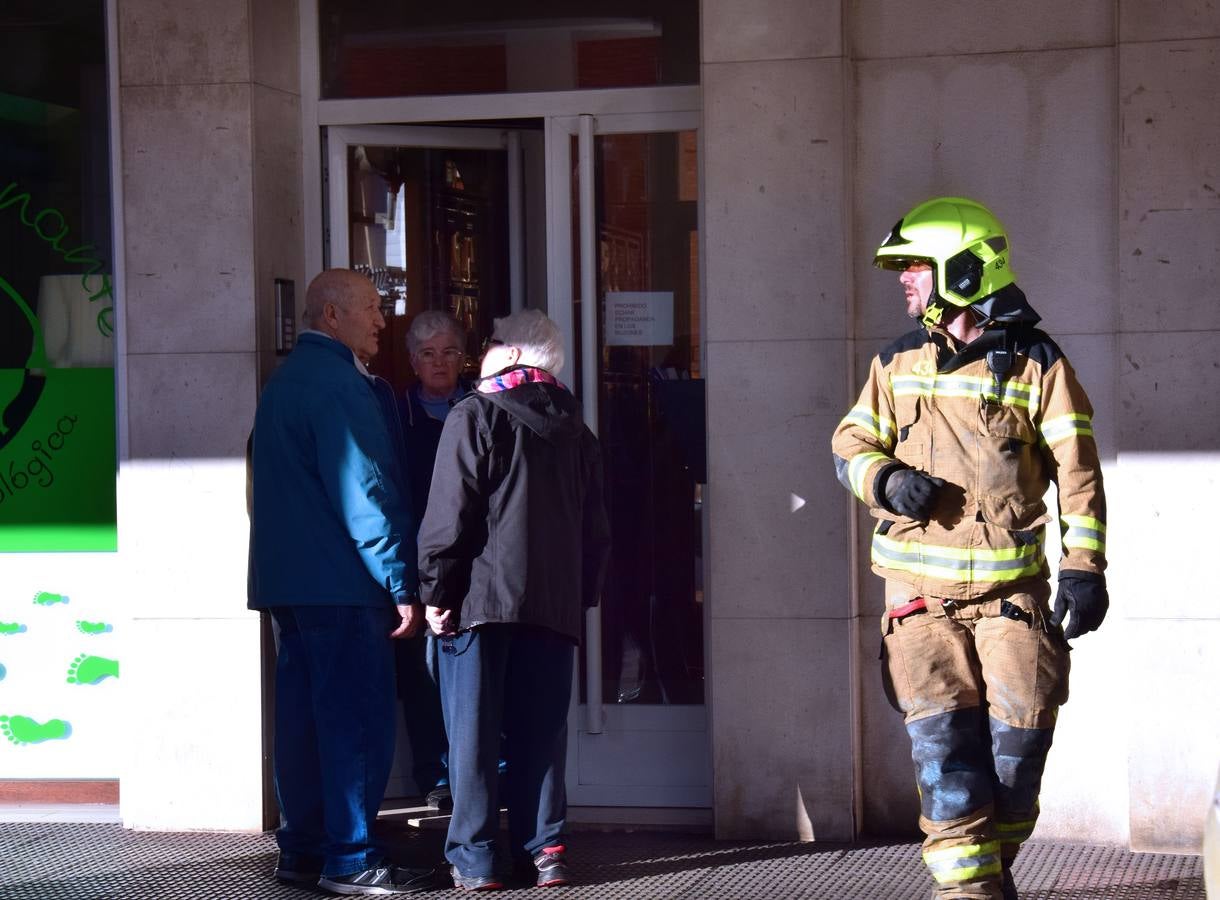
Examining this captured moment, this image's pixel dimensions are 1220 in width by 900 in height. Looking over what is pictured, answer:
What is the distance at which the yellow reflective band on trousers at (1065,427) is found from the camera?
4449mm

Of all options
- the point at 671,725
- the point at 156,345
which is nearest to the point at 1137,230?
the point at 671,725

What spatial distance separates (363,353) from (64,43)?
1997mm

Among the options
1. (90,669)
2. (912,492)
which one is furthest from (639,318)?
(90,669)

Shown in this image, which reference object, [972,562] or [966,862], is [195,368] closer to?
[972,562]

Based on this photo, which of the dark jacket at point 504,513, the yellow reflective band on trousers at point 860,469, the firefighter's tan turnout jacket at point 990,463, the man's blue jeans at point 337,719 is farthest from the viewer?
the man's blue jeans at point 337,719

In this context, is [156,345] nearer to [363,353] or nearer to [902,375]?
[363,353]

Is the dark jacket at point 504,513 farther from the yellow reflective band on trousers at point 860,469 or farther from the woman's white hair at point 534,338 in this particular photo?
the yellow reflective band on trousers at point 860,469

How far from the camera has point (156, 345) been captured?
596 centimetres

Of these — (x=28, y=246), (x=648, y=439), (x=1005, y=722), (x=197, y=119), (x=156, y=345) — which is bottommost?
(x=1005, y=722)

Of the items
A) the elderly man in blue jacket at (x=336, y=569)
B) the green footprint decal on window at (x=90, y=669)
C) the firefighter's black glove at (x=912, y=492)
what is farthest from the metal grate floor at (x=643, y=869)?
the firefighter's black glove at (x=912, y=492)

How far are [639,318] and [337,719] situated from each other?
1904 mm

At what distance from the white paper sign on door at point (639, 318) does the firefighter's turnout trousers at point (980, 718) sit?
6.28 ft

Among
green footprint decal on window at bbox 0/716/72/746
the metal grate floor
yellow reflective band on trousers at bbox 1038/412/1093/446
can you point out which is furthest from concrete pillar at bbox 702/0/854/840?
green footprint decal on window at bbox 0/716/72/746

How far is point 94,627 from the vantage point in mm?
6305
